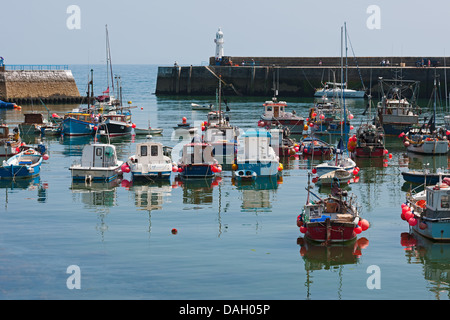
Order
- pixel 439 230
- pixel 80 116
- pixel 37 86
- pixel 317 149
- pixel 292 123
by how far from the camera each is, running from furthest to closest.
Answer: pixel 37 86 → pixel 80 116 → pixel 292 123 → pixel 317 149 → pixel 439 230

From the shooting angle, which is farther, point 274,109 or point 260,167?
point 274,109

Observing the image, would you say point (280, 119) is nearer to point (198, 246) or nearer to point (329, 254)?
point (198, 246)

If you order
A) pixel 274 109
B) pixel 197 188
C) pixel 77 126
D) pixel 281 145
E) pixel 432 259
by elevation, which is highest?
pixel 274 109

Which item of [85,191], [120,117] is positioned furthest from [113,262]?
[120,117]

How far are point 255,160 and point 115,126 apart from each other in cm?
2564

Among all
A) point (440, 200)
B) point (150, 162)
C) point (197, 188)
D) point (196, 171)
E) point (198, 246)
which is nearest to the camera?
point (440, 200)

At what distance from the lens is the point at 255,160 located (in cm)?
4341

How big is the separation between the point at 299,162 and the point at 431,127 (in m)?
10.8

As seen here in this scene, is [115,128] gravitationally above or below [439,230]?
above

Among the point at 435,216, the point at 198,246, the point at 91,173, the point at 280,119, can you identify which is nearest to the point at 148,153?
the point at 91,173

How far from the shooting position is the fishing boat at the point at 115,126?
66.1 meters

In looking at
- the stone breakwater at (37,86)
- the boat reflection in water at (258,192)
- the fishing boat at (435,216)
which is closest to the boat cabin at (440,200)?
the fishing boat at (435,216)

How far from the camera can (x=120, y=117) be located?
68.2 metres

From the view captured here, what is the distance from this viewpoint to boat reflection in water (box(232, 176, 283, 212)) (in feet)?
122
